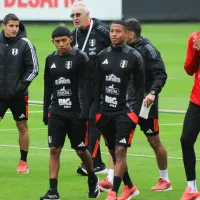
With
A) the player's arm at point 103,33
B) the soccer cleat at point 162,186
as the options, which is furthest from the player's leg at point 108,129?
the player's arm at point 103,33

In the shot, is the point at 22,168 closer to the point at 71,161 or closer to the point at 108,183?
the point at 71,161

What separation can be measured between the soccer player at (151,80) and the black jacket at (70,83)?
2.78 ft

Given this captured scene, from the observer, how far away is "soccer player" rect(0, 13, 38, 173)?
13.6 meters

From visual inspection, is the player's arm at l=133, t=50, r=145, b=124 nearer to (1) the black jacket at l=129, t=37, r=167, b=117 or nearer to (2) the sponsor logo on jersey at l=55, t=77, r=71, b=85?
(1) the black jacket at l=129, t=37, r=167, b=117

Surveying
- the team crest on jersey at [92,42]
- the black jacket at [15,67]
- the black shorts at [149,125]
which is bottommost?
the black shorts at [149,125]

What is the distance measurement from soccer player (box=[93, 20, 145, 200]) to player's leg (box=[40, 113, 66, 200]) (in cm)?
52

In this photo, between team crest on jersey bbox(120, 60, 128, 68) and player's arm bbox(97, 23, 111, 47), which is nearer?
team crest on jersey bbox(120, 60, 128, 68)

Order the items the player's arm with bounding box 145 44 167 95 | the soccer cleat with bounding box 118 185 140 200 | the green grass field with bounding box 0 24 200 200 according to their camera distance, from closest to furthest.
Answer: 1. the soccer cleat with bounding box 118 185 140 200
2. the player's arm with bounding box 145 44 167 95
3. the green grass field with bounding box 0 24 200 200

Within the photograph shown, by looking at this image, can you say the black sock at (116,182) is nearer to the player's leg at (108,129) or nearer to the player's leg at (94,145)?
the player's leg at (108,129)

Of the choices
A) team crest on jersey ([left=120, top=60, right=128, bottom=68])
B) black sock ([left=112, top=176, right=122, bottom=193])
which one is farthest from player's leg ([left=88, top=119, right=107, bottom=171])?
black sock ([left=112, top=176, right=122, bottom=193])

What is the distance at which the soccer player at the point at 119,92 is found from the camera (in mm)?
11430

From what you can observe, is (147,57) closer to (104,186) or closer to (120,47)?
(120,47)

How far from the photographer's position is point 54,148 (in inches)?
462

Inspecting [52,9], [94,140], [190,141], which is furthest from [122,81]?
[52,9]
